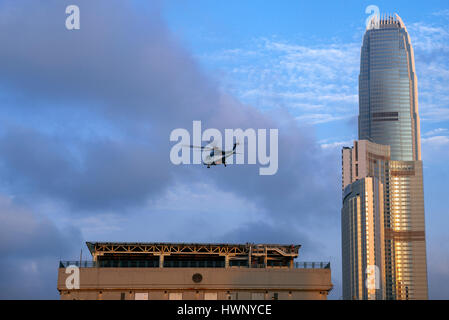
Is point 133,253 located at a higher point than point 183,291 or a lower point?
higher

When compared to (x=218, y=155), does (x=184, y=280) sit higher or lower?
lower

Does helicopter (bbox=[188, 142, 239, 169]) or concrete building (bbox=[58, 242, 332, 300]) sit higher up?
helicopter (bbox=[188, 142, 239, 169])

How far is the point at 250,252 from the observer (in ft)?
310

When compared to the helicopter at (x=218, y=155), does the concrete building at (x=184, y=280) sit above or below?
below
